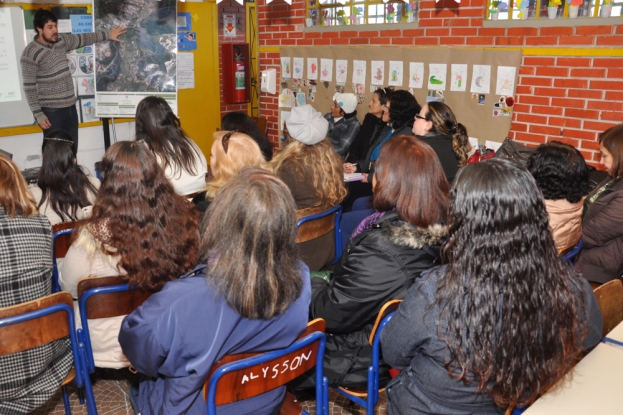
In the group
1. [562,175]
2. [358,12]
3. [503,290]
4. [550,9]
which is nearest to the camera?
[503,290]

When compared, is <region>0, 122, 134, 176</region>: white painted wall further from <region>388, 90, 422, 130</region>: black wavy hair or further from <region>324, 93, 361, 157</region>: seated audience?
<region>388, 90, 422, 130</region>: black wavy hair

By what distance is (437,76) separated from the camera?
4.39 metres

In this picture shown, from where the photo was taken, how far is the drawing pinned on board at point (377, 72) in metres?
4.86

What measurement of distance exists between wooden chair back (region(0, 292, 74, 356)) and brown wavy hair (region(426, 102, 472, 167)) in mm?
2645

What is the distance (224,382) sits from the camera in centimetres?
134

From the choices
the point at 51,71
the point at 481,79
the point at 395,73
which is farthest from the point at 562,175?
the point at 51,71

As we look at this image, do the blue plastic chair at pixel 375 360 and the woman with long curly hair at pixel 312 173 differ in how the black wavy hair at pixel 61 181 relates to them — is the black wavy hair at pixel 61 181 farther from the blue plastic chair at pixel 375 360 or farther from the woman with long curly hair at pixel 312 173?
the blue plastic chair at pixel 375 360

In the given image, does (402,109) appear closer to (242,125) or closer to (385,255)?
(242,125)

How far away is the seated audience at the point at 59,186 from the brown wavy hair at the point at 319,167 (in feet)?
3.38

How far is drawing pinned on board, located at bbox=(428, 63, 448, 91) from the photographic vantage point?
4.34 metres

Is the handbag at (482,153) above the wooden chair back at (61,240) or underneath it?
above

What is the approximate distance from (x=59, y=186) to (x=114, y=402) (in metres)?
1.07

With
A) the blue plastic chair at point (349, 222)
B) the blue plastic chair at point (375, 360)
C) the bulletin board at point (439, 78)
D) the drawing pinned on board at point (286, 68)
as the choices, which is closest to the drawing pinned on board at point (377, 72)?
the bulletin board at point (439, 78)

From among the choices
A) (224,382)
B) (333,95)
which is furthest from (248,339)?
(333,95)
